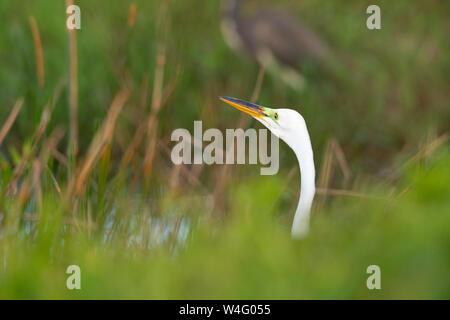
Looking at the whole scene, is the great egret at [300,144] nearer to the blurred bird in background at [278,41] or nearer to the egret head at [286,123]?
the egret head at [286,123]

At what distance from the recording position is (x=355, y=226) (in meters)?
1.14

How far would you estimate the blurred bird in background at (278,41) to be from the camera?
205 inches

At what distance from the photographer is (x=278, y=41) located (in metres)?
5.38

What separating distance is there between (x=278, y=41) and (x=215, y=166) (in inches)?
124

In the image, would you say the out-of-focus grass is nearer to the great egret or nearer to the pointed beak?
the great egret

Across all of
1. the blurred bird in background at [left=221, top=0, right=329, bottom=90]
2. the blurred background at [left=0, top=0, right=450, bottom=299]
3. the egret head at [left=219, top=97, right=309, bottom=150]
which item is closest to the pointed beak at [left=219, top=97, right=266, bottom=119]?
the egret head at [left=219, top=97, right=309, bottom=150]

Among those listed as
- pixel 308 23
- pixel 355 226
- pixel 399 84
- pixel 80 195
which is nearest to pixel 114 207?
pixel 80 195

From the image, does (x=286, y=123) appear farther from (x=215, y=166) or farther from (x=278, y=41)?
(x=278, y=41)

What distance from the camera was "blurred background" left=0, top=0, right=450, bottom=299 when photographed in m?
0.95

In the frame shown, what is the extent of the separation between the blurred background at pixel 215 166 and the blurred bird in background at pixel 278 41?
0.01 m

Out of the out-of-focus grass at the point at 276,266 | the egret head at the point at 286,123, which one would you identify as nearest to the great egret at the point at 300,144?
the egret head at the point at 286,123

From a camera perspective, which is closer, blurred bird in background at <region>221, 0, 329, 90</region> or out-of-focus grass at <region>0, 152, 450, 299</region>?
out-of-focus grass at <region>0, 152, 450, 299</region>

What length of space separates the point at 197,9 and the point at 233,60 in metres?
0.62

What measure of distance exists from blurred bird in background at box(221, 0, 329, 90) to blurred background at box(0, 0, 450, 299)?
14 millimetres
